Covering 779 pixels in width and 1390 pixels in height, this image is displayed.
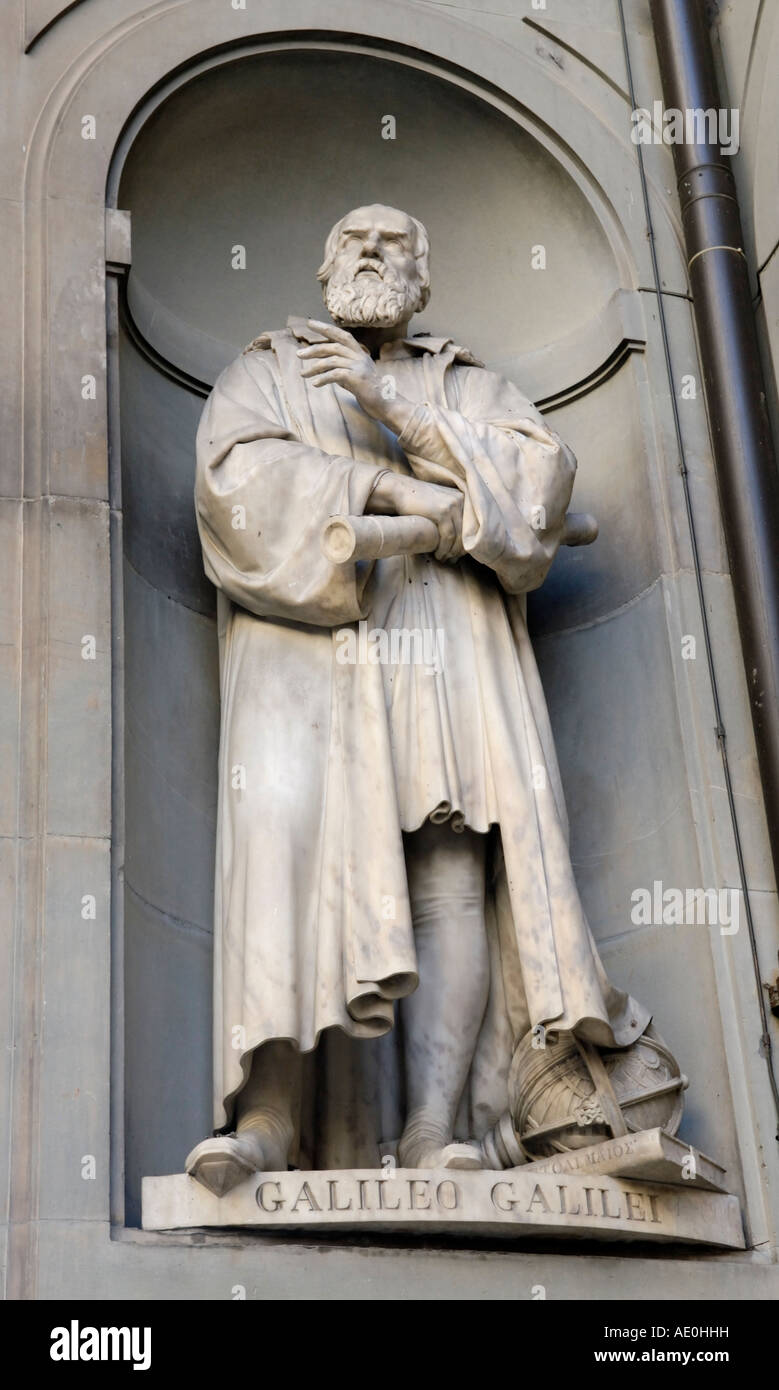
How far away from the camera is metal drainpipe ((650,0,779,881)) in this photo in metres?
6.64

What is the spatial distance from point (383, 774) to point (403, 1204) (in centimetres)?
109

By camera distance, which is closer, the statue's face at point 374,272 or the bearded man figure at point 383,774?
the bearded man figure at point 383,774

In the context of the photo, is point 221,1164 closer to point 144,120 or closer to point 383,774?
point 383,774

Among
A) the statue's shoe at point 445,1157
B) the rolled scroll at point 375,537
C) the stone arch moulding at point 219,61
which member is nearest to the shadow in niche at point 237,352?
the stone arch moulding at point 219,61

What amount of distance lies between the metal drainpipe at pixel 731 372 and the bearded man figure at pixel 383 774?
613 mm

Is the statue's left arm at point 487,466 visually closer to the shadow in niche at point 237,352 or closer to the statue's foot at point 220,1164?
the shadow in niche at point 237,352

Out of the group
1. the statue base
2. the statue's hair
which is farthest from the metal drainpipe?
the statue base

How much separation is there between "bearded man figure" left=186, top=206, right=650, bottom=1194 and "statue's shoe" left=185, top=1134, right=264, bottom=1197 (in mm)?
71

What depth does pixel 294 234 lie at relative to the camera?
7.60m

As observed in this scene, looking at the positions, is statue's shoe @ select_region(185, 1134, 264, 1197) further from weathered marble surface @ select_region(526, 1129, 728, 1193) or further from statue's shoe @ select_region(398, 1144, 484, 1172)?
weathered marble surface @ select_region(526, 1129, 728, 1193)

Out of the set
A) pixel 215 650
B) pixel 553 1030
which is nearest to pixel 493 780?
pixel 553 1030

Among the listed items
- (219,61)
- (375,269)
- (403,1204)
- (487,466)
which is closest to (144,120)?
(219,61)

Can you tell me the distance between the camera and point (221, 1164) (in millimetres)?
5402

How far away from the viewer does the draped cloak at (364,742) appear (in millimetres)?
5797
